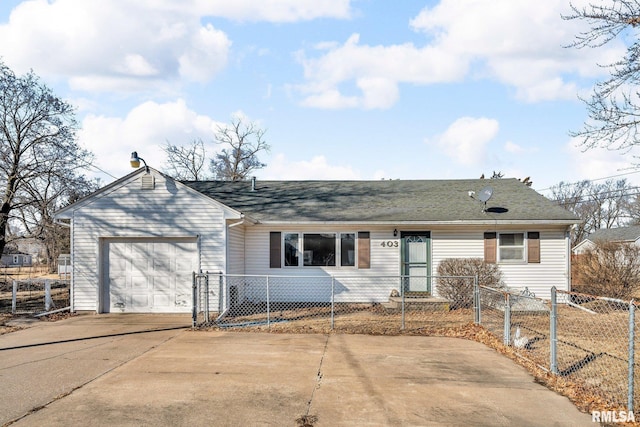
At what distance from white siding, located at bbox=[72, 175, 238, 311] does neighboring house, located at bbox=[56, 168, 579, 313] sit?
3cm

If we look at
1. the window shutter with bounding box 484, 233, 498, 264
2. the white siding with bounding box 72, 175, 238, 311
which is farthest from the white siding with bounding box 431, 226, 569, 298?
the white siding with bounding box 72, 175, 238, 311

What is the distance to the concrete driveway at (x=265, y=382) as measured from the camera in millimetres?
4945

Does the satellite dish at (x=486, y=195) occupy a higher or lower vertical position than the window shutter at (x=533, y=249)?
higher

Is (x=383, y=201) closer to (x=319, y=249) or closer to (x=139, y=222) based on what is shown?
(x=319, y=249)

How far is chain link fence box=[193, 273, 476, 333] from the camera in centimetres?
1023

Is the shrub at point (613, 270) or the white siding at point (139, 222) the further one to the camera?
the shrub at point (613, 270)

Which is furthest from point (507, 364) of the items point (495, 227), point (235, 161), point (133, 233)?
point (235, 161)

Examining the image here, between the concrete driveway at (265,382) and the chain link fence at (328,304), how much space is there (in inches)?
48.9

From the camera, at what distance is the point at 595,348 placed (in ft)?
27.0

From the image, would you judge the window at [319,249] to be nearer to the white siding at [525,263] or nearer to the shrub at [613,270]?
the white siding at [525,263]

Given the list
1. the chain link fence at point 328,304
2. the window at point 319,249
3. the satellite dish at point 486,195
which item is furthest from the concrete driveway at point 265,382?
the satellite dish at point 486,195

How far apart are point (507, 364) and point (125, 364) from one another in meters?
5.84

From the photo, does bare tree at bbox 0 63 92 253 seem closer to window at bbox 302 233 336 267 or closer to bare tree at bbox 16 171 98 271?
bare tree at bbox 16 171 98 271

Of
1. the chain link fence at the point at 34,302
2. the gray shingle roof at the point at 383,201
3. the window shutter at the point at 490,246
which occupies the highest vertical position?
the gray shingle roof at the point at 383,201
